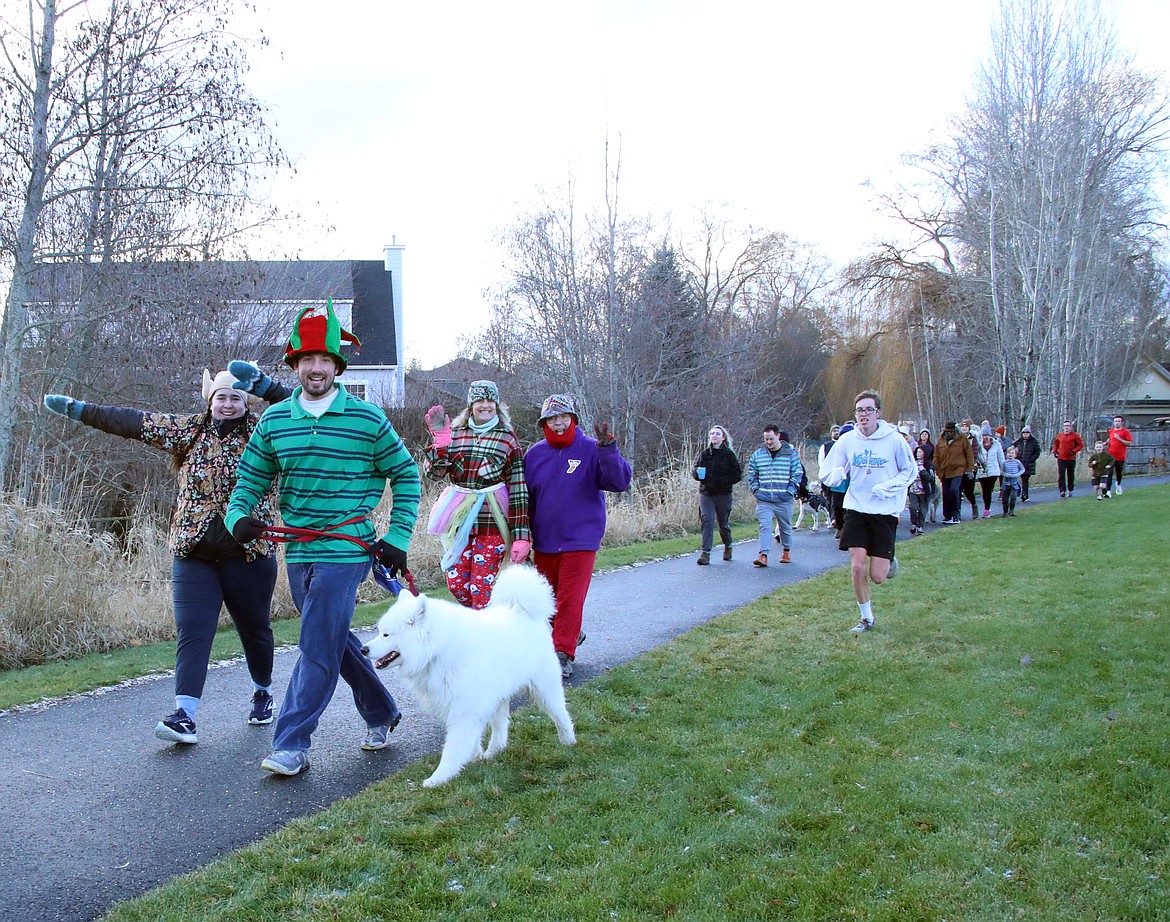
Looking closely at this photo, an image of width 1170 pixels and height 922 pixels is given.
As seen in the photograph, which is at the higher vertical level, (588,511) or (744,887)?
(588,511)

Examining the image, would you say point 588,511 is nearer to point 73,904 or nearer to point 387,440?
point 387,440

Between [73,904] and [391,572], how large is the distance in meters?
1.98

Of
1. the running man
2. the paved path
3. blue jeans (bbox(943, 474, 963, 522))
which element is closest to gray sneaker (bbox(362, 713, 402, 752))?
the paved path

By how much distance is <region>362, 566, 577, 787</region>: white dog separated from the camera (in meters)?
4.41

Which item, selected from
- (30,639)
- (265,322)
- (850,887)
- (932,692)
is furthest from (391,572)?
(265,322)

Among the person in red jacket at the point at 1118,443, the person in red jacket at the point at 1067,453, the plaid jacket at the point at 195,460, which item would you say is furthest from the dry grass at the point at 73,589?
the person in red jacket at the point at 1118,443

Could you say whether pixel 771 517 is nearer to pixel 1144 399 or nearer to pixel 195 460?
pixel 195 460

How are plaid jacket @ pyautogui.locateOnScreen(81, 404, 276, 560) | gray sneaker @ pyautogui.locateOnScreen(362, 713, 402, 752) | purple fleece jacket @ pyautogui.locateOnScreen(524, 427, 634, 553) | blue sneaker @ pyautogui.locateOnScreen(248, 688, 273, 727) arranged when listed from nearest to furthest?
plaid jacket @ pyautogui.locateOnScreen(81, 404, 276, 560), gray sneaker @ pyautogui.locateOnScreen(362, 713, 402, 752), blue sneaker @ pyautogui.locateOnScreen(248, 688, 273, 727), purple fleece jacket @ pyautogui.locateOnScreen(524, 427, 634, 553)

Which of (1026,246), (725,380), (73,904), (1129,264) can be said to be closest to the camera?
(73,904)

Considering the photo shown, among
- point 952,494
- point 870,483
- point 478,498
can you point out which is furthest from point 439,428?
point 952,494

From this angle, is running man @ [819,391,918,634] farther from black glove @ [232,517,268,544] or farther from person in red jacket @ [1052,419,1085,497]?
person in red jacket @ [1052,419,1085,497]

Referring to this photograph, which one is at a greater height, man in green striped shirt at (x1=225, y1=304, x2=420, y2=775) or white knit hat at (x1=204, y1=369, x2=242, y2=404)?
white knit hat at (x1=204, y1=369, x2=242, y2=404)

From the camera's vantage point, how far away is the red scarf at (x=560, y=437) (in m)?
6.52

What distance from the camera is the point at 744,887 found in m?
3.42
